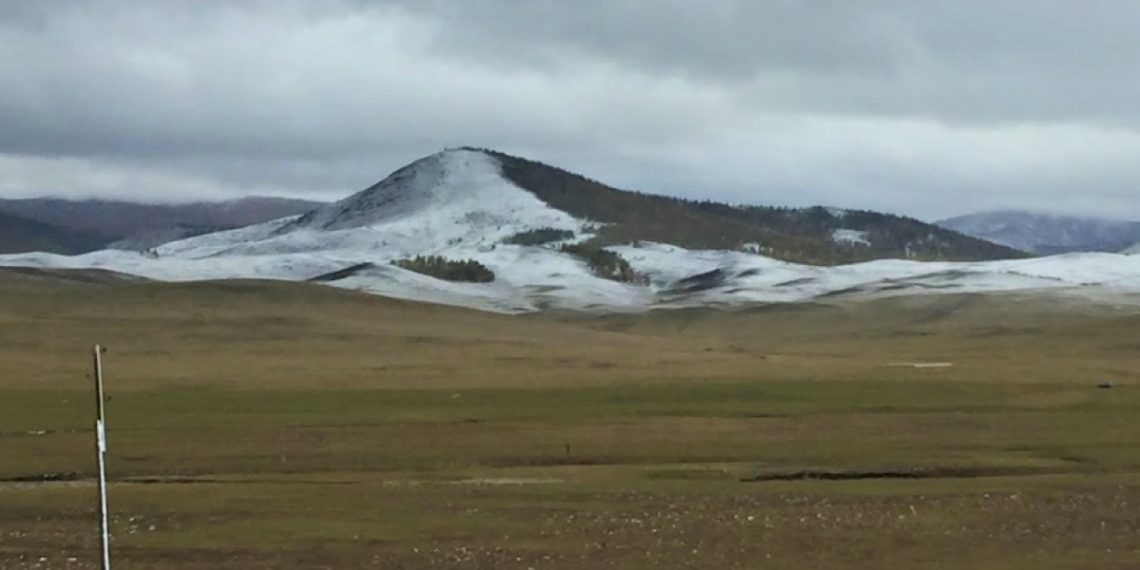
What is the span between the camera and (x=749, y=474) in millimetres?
40938

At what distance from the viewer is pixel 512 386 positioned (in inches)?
2928

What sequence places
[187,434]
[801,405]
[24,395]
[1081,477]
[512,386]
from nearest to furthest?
[1081,477], [187,434], [801,405], [24,395], [512,386]

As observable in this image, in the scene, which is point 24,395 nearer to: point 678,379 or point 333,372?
point 333,372

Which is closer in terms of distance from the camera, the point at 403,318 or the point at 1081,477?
the point at 1081,477

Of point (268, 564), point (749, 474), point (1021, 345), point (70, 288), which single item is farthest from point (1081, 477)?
point (70, 288)

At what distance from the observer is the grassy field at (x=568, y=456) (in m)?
27.9

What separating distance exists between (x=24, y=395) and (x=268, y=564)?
1829 inches

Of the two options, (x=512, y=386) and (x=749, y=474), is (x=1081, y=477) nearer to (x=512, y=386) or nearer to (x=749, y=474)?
(x=749, y=474)

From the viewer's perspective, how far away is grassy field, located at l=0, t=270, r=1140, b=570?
27.9 m

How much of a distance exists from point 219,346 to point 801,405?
57.5 meters

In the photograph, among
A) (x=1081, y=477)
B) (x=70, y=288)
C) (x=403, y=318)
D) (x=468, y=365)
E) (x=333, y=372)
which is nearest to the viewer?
(x=1081, y=477)

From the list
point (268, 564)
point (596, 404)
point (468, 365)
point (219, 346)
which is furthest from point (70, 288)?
point (268, 564)

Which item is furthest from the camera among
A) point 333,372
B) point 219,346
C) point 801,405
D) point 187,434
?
point 219,346

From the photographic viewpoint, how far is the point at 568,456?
45656 millimetres
